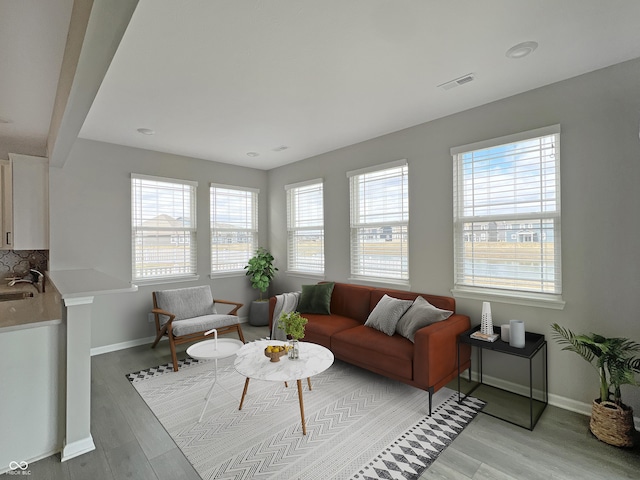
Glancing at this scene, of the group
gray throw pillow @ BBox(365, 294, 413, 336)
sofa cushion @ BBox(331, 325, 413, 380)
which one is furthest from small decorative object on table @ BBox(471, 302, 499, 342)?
gray throw pillow @ BBox(365, 294, 413, 336)

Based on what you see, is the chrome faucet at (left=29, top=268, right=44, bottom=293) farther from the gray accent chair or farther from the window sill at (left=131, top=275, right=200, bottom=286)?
the gray accent chair

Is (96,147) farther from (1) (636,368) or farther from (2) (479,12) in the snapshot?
(1) (636,368)

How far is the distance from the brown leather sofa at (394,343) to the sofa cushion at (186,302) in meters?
1.52

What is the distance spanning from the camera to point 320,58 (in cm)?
231

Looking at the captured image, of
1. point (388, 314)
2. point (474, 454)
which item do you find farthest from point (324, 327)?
point (474, 454)

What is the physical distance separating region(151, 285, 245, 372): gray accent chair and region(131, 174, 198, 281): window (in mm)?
589

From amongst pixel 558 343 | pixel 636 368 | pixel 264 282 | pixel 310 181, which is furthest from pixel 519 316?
pixel 264 282

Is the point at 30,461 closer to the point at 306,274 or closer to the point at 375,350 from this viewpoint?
the point at 375,350

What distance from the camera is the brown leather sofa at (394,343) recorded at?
2.66 meters

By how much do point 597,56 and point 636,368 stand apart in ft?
7.51

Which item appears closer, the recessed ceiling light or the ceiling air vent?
the recessed ceiling light

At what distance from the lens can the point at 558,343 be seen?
2.75 metres

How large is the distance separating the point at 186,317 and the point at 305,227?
222 centimetres

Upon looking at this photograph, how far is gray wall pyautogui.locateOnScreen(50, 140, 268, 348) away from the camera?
391 cm
